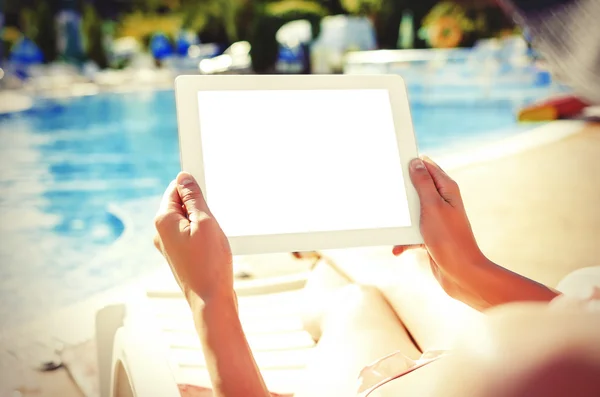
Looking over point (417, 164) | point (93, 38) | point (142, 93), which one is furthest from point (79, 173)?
point (93, 38)

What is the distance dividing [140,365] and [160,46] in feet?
35.5

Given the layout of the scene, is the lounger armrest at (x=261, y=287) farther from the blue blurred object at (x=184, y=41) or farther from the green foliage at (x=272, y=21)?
the blue blurred object at (x=184, y=41)

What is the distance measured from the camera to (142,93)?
333 inches

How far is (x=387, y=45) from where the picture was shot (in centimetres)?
1141

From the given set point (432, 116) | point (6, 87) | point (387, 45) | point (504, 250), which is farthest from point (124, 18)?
point (504, 250)

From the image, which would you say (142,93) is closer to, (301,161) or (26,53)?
(26,53)

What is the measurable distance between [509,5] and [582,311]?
0.28 meters

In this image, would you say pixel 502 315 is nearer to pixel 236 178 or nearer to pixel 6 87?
pixel 236 178

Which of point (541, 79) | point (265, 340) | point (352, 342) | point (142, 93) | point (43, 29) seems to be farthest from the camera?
point (43, 29)

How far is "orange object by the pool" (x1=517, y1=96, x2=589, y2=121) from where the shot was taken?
5128mm

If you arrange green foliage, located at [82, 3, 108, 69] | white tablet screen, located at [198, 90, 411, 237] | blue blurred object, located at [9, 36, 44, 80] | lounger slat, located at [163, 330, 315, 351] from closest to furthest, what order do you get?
white tablet screen, located at [198, 90, 411, 237], lounger slat, located at [163, 330, 315, 351], blue blurred object, located at [9, 36, 44, 80], green foliage, located at [82, 3, 108, 69]

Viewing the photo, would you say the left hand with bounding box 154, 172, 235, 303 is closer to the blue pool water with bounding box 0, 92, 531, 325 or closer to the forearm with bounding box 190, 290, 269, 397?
the forearm with bounding box 190, 290, 269, 397

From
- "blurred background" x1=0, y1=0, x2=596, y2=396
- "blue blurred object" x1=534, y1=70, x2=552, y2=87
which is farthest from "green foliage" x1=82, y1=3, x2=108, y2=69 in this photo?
"blue blurred object" x1=534, y1=70, x2=552, y2=87

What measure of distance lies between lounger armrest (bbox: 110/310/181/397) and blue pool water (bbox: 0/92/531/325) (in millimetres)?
1258
